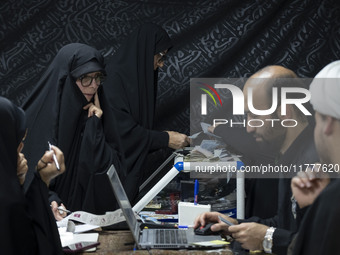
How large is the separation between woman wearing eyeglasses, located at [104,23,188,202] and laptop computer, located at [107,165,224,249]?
1.54 m

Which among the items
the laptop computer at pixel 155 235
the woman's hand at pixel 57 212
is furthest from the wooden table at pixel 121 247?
the woman's hand at pixel 57 212

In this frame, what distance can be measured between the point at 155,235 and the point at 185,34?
7.59ft

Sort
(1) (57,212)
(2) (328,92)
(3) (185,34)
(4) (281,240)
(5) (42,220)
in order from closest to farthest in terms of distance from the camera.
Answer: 1. (2) (328,92)
2. (5) (42,220)
3. (4) (281,240)
4. (1) (57,212)
5. (3) (185,34)

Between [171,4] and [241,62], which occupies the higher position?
[171,4]

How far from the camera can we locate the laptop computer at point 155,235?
2006mm

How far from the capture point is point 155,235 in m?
2.20

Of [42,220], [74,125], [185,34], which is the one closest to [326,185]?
[42,220]

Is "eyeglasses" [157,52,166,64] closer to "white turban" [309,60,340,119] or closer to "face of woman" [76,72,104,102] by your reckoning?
"face of woman" [76,72,104,102]

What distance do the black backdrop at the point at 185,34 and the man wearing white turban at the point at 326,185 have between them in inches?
101

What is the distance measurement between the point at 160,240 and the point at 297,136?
26.7 inches

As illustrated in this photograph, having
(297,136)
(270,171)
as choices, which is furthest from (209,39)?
(297,136)

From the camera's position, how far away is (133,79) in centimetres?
386

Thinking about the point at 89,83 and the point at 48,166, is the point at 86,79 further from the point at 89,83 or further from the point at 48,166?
the point at 48,166

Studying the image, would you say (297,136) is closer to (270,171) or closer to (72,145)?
(270,171)
